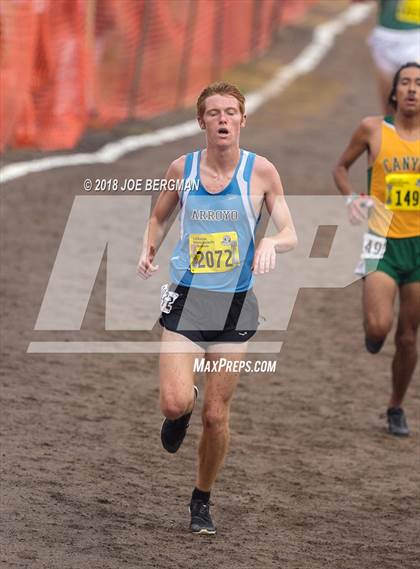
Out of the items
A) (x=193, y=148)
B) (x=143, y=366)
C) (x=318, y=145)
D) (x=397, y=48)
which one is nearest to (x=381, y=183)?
(x=143, y=366)

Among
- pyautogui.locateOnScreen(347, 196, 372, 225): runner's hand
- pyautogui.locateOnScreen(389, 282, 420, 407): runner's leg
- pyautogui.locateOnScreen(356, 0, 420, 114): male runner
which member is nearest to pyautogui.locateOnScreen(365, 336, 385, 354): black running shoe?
pyautogui.locateOnScreen(389, 282, 420, 407): runner's leg

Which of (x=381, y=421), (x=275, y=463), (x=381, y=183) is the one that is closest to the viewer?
(x=275, y=463)

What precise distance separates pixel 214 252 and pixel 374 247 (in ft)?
8.83

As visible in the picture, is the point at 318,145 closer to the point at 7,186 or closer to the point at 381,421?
the point at 7,186

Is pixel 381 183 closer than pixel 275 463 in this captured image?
No

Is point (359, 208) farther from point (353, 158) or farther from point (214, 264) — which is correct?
point (214, 264)

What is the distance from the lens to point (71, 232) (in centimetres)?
1512

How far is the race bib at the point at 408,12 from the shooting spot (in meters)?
14.7

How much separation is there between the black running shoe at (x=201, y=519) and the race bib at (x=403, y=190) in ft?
9.81

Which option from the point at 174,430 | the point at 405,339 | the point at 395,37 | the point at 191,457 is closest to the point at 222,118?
the point at 174,430

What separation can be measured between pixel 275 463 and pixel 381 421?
1.53 metres

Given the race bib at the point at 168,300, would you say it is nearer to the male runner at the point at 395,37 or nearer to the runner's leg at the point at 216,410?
the runner's leg at the point at 216,410

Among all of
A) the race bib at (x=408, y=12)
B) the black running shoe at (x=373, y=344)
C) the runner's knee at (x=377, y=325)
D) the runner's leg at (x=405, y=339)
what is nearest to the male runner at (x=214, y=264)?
the runner's knee at (x=377, y=325)

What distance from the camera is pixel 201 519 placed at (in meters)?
7.79
